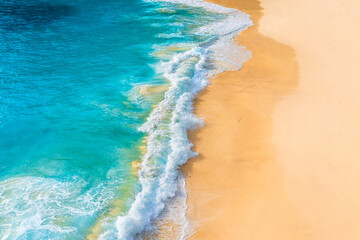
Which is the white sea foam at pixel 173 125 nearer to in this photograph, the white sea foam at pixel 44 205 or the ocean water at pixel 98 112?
the ocean water at pixel 98 112

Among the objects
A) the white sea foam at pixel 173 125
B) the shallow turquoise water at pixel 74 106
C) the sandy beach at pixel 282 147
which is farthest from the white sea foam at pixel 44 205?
the sandy beach at pixel 282 147

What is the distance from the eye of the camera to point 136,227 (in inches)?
269

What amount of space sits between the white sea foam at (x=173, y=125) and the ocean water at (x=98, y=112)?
0.03 metres

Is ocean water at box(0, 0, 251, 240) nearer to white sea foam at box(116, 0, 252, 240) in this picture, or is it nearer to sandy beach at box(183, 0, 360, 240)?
white sea foam at box(116, 0, 252, 240)

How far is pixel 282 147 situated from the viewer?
29.6 feet

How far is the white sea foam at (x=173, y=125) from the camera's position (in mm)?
7230

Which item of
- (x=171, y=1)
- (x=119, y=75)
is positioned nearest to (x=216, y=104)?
(x=119, y=75)

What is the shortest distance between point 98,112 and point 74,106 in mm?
970

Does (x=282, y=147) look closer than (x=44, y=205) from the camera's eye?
No

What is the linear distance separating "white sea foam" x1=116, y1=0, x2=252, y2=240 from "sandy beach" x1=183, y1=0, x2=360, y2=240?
39cm

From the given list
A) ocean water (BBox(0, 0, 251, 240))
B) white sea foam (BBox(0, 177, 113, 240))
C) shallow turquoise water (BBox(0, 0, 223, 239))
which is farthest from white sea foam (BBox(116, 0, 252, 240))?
white sea foam (BBox(0, 177, 113, 240))

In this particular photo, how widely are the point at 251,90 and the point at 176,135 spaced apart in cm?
378

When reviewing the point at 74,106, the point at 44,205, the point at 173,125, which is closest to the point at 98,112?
the point at 74,106

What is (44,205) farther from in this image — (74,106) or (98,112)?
(74,106)
